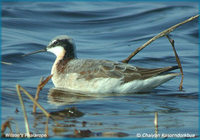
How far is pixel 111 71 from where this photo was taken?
11.0 meters

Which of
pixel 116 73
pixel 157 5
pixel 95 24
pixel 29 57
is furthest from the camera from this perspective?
pixel 157 5

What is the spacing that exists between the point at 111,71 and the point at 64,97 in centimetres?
129

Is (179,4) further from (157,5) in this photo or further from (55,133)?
(55,133)

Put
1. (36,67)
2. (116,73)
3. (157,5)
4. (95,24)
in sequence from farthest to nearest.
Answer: (157,5), (95,24), (36,67), (116,73)

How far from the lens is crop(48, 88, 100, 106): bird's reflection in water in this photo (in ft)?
33.6

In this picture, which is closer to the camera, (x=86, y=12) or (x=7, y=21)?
(x=7, y=21)

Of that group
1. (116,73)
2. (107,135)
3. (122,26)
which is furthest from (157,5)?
(107,135)

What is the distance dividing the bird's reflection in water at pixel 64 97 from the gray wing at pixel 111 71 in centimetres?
51

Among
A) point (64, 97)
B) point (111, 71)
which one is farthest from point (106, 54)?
point (64, 97)

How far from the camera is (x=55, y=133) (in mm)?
7691

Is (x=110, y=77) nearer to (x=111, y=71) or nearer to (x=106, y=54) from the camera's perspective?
(x=111, y=71)

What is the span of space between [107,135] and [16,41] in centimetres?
1019

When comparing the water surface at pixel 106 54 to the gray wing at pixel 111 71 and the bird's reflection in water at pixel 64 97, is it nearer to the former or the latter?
the bird's reflection in water at pixel 64 97

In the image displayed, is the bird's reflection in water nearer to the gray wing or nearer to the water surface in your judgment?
the water surface
